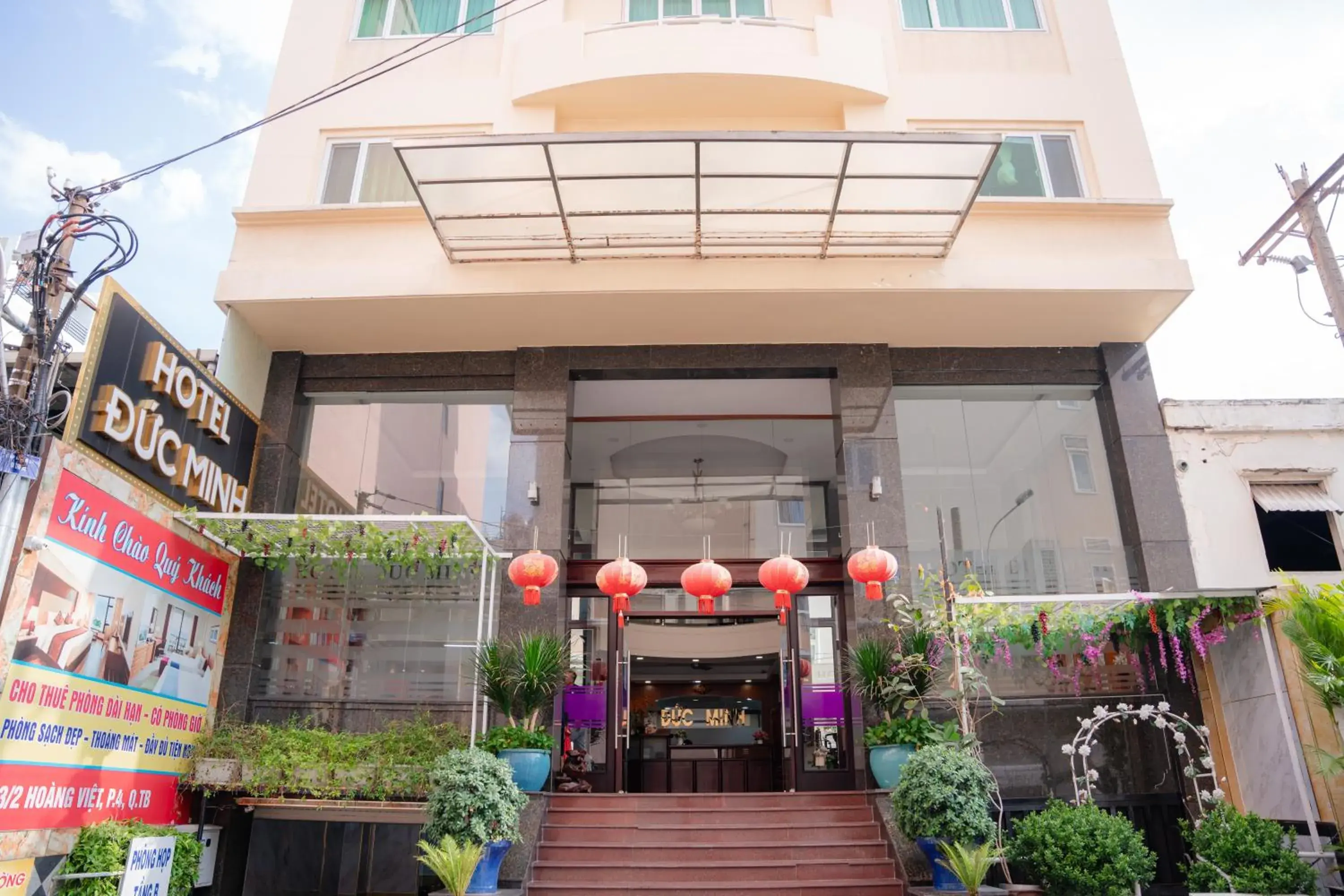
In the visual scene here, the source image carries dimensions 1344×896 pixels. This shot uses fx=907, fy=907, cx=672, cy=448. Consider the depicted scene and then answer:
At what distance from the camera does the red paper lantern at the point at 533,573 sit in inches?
307

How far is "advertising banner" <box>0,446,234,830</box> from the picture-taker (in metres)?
6.16

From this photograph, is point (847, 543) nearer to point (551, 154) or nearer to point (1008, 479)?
point (1008, 479)

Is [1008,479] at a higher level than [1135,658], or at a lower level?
higher

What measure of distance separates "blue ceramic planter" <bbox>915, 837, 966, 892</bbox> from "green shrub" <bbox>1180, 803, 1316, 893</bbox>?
5.66ft

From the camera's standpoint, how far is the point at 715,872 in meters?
7.18

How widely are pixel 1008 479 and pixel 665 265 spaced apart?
427 cm

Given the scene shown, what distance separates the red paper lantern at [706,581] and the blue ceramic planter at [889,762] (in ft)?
6.71

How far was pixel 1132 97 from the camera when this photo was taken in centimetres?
1009

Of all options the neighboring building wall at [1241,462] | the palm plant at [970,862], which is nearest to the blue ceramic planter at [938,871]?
the palm plant at [970,862]

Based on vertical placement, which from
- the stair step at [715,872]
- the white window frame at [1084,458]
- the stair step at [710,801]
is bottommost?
the stair step at [715,872]

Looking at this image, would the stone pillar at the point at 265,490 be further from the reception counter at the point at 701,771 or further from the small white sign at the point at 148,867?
the reception counter at the point at 701,771

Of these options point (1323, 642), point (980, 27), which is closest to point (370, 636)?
point (1323, 642)

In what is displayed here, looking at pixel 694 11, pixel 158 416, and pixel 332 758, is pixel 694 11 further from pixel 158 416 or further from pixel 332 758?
pixel 332 758

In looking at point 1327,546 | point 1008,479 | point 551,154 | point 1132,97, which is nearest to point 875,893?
point 1008,479
